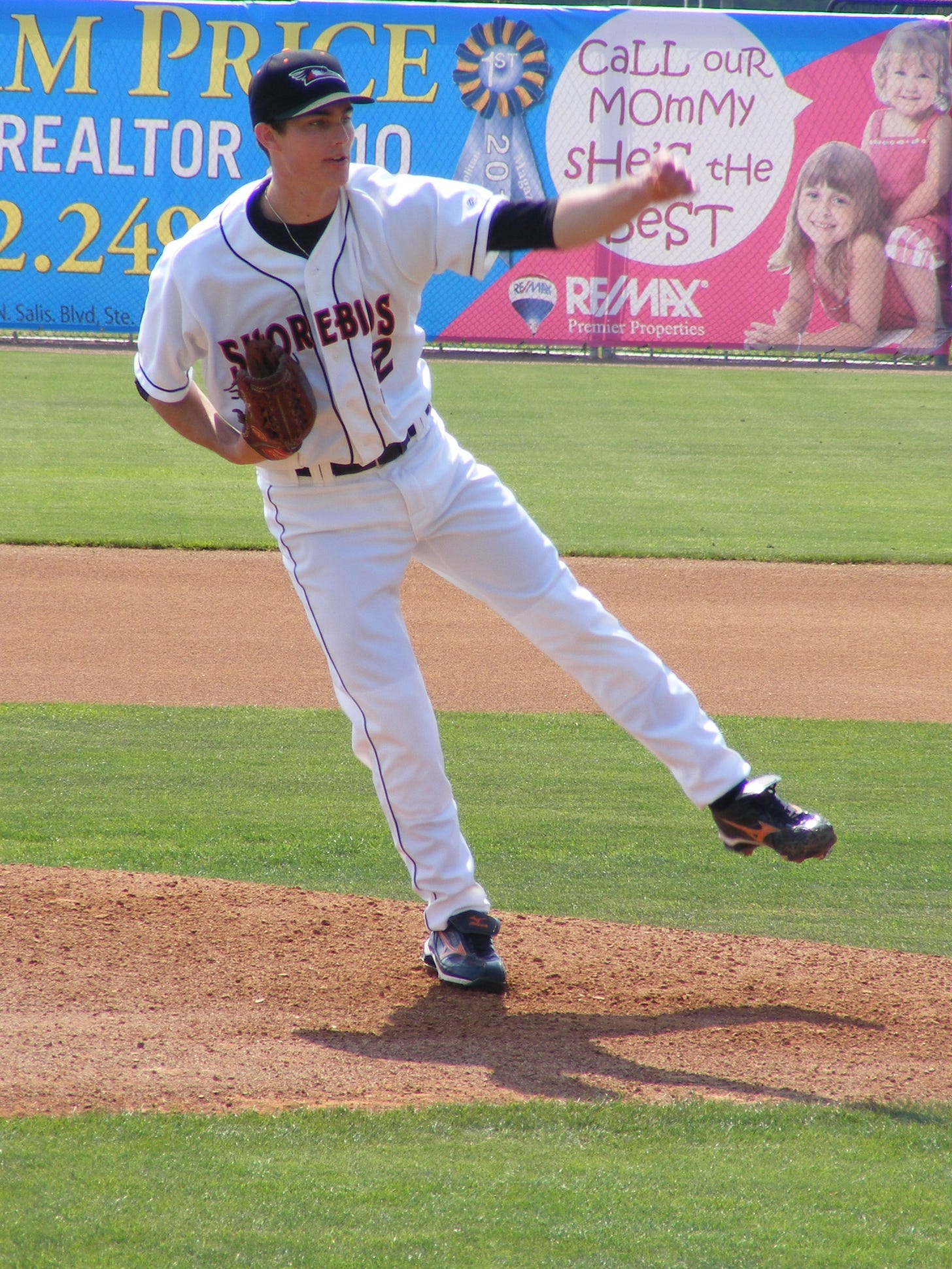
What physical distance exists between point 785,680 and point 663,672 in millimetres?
3118

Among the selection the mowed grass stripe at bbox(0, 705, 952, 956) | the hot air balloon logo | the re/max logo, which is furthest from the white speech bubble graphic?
the mowed grass stripe at bbox(0, 705, 952, 956)

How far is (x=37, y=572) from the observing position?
307 inches

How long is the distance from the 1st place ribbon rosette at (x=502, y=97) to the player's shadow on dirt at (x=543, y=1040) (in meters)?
14.0

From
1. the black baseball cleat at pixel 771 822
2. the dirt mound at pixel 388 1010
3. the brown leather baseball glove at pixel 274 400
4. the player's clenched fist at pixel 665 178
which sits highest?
the player's clenched fist at pixel 665 178

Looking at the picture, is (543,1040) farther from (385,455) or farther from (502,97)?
(502,97)

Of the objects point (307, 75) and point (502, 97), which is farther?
point (502, 97)

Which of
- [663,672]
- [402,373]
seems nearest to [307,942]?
[663,672]

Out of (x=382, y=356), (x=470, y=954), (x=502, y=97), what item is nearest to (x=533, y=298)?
(x=502, y=97)

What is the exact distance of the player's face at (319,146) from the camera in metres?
2.91

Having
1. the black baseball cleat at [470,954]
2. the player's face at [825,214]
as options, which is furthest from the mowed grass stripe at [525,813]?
the player's face at [825,214]

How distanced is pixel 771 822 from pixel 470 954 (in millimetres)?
772

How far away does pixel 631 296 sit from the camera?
16500 millimetres

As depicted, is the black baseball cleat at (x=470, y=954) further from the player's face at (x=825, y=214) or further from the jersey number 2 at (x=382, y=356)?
the player's face at (x=825, y=214)

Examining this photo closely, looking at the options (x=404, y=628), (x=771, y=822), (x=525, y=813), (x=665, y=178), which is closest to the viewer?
(x=665, y=178)
